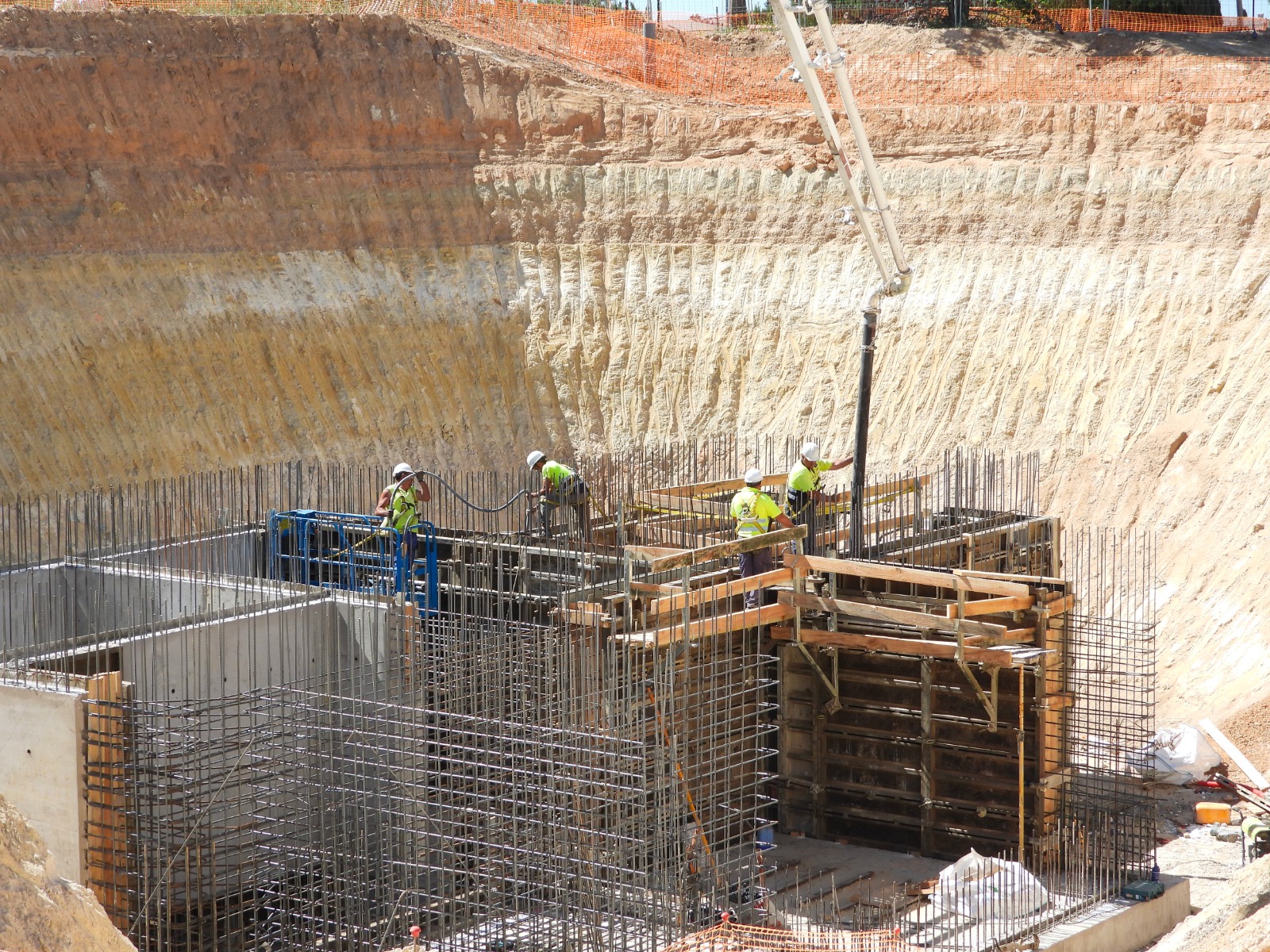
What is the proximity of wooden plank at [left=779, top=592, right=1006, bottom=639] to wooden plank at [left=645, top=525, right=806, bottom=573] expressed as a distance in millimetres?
529

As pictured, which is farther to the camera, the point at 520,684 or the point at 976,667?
the point at 976,667

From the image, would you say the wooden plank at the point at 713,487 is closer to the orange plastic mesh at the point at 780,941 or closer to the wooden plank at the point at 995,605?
the wooden plank at the point at 995,605

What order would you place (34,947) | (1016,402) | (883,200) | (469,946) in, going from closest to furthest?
(34,947)
(469,946)
(883,200)
(1016,402)

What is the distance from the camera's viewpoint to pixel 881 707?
13.8 m

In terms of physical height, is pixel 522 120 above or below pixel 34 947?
above

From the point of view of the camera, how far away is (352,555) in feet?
47.5

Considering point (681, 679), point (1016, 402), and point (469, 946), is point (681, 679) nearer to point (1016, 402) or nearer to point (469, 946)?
point (469, 946)

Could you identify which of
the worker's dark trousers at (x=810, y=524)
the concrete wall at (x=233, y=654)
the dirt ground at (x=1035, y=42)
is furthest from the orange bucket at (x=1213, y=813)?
the dirt ground at (x=1035, y=42)

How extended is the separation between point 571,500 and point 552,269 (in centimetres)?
1346

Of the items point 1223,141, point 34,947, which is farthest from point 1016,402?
point 34,947

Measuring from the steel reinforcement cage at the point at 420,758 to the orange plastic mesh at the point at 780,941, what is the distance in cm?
23

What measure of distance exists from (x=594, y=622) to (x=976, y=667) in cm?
382

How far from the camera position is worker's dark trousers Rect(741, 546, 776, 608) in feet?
43.1

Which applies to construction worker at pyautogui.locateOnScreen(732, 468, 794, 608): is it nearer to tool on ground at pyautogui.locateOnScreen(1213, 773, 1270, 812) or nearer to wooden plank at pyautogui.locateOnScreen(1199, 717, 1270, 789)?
tool on ground at pyautogui.locateOnScreen(1213, 773, 1270, 812)
